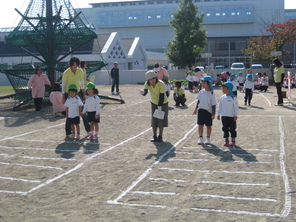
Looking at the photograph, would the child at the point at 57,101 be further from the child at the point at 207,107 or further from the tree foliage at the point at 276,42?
→ the tree foliage at the point at 276,42

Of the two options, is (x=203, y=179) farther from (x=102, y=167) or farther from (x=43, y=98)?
(x=43, y=98)

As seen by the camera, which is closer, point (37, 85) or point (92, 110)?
point (92, 110)

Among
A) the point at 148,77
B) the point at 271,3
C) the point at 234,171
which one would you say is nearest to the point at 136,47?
the point at 271,3

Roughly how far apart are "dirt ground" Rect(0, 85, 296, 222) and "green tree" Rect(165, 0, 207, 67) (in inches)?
1121

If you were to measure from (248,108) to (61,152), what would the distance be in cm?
993

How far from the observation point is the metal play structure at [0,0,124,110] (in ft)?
57.8

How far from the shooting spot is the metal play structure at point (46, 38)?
17625 mm

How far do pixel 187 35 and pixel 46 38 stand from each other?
23.4m

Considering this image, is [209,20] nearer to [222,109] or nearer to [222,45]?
[222,45]

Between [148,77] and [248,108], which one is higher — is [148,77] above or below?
above

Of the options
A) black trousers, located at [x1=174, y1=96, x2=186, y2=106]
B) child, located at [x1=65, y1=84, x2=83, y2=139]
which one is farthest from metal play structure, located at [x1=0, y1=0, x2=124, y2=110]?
child, located at [x1=65, y1=84, x2=83, y2=139]

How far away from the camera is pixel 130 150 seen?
8859 mm

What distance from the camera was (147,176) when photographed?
268 inches

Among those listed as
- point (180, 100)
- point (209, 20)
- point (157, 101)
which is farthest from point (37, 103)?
point (209, 20)
